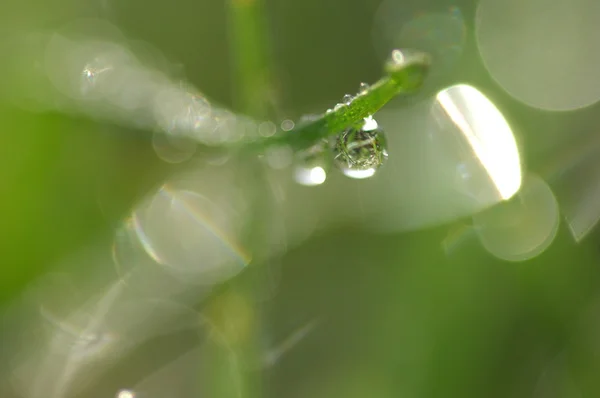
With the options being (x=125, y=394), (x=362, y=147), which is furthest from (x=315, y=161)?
(x=125, y=394)

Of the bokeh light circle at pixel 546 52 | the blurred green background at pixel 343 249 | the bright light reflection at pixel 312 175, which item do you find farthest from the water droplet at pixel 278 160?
the bokeh light circle at pixel 546 52

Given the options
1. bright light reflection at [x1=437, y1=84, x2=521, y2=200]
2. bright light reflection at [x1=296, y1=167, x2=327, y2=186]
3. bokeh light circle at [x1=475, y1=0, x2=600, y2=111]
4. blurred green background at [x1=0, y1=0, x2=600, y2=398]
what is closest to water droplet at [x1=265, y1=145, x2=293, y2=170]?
bright light reflection at [x1=296, y1=167, x2=327, y2=186]

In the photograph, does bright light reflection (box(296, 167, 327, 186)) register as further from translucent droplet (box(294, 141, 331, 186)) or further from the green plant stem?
the green plant stem

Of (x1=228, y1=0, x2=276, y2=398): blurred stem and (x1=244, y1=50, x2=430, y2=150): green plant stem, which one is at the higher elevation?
(x1=228, y1=0, x2=276, y2=398): blurred stem

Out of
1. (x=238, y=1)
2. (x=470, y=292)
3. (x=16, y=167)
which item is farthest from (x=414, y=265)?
(x=16, y=167)

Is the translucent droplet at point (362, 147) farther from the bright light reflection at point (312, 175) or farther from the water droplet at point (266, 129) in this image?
the water droplet at point (266, 129)

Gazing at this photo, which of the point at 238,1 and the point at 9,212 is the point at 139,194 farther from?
the point at 238,1

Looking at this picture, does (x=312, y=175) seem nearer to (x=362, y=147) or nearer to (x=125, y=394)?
(x=362, y=147)
